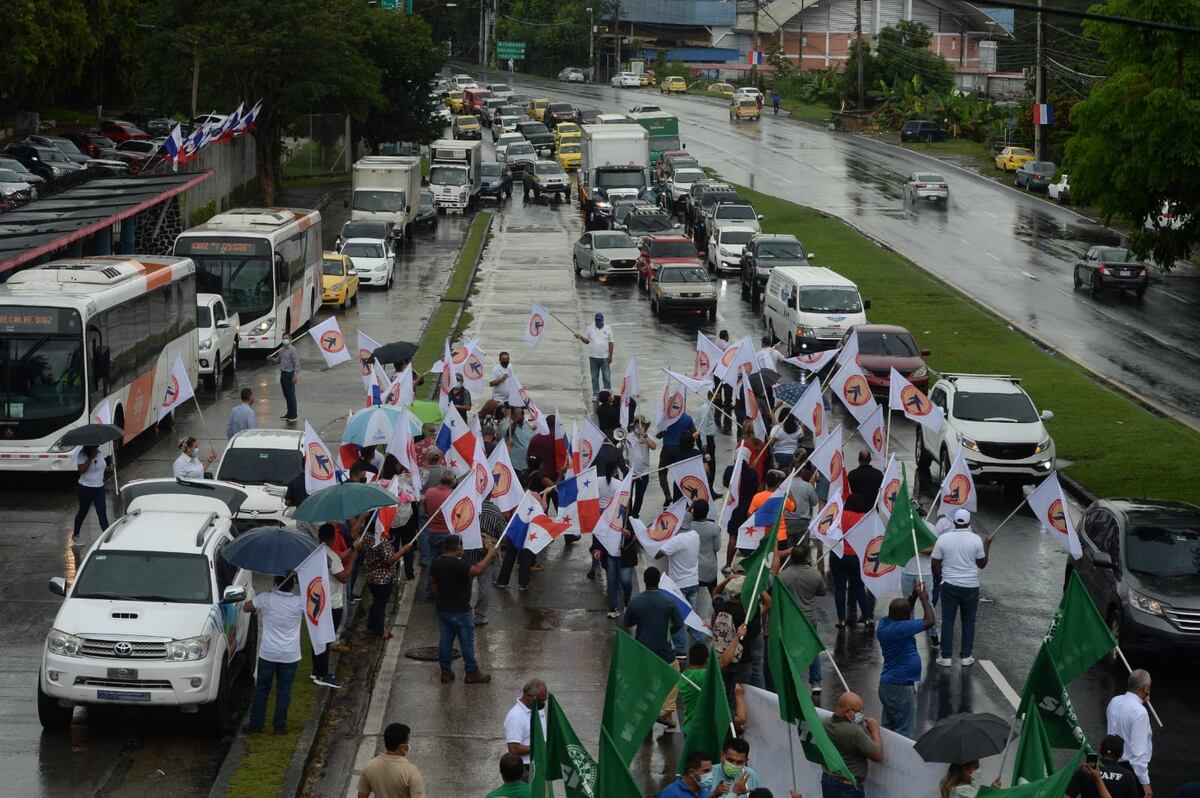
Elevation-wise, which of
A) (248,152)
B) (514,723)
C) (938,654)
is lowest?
(938,654)

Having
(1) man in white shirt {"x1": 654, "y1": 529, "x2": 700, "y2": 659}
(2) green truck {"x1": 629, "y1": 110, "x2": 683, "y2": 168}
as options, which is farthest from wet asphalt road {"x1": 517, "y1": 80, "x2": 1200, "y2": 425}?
(1) man in white shirt {"x1": 654, "y1": 529, "x2": 700, "y2": 659}

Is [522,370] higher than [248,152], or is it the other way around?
[248,152]

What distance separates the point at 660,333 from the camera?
138ft

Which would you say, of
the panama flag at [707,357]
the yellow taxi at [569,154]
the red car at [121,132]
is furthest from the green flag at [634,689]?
the yellow taxi at [569,154]

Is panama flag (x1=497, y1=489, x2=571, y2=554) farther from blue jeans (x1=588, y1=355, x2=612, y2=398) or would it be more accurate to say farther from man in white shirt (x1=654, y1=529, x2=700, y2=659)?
blue jeans (x1=588, y1=355, x2=612, y2=398)

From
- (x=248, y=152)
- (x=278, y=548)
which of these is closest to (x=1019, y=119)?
(x=248, y=152)

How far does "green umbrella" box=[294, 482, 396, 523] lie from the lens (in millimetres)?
16484

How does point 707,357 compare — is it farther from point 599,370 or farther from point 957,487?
point 957,487

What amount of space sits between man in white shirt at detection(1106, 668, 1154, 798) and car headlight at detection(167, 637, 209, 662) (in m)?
7.73

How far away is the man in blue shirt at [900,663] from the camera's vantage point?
13867mm

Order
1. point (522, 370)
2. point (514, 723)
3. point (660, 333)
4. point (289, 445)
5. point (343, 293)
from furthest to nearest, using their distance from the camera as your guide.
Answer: point (343, 293), point (660, 333), point (522, 370), point (289, 445), point (514, 723)

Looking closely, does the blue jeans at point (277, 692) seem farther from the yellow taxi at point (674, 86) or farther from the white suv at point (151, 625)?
the yellow taxi at point (674, 86)

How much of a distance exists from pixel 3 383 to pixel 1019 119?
7119 centimetres

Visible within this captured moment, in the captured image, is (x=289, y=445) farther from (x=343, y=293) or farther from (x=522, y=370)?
(x=343, y=293)
